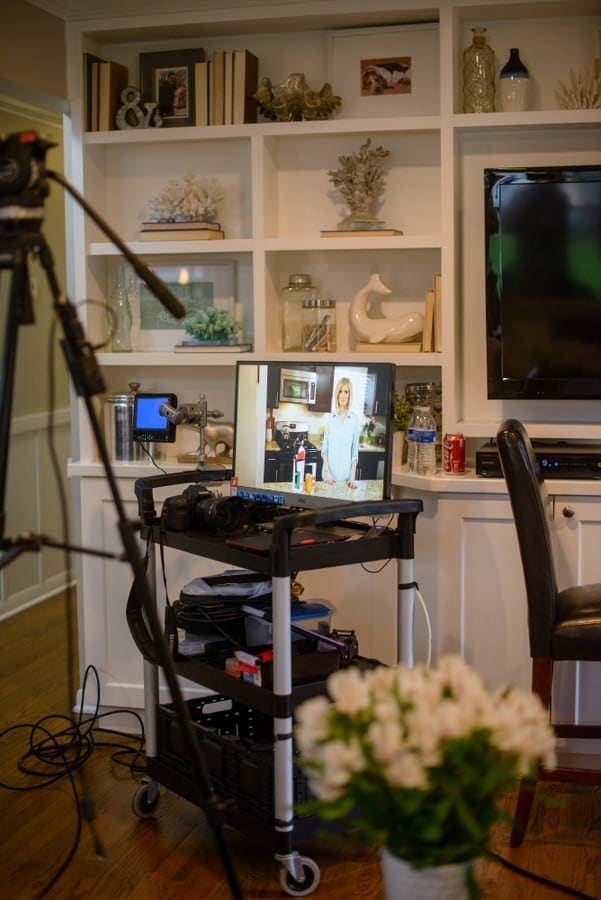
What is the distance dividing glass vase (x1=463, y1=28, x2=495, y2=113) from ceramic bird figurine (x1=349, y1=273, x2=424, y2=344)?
0.58 m

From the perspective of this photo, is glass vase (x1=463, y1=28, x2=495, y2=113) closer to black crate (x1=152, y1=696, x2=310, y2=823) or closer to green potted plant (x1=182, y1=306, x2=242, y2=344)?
green potted plant (x1=182, y1=306, x2=242, y2=344)

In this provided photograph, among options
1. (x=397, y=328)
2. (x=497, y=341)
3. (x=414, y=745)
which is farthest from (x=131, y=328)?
(x=414, y=745)

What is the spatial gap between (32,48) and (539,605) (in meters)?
2.17

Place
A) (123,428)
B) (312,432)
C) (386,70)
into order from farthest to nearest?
(123,428) → (386,70) → (312,432)

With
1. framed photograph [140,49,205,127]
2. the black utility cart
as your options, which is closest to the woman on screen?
the black utility cart

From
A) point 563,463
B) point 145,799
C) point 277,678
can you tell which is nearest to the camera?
point 277,678

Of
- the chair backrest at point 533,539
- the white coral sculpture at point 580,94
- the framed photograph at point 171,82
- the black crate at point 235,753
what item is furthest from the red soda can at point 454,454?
the framed photograph at point 171,82

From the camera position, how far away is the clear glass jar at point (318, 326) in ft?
11.3

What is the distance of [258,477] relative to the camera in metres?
2.80

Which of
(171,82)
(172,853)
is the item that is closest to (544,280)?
(171,82)

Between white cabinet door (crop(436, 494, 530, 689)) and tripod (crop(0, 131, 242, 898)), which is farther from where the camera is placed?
white cabinet door (crop(436, 494, 530, 689))

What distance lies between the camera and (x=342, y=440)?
267cm

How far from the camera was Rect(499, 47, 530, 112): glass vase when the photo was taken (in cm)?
324

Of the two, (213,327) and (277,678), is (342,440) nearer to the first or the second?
(277,678)
